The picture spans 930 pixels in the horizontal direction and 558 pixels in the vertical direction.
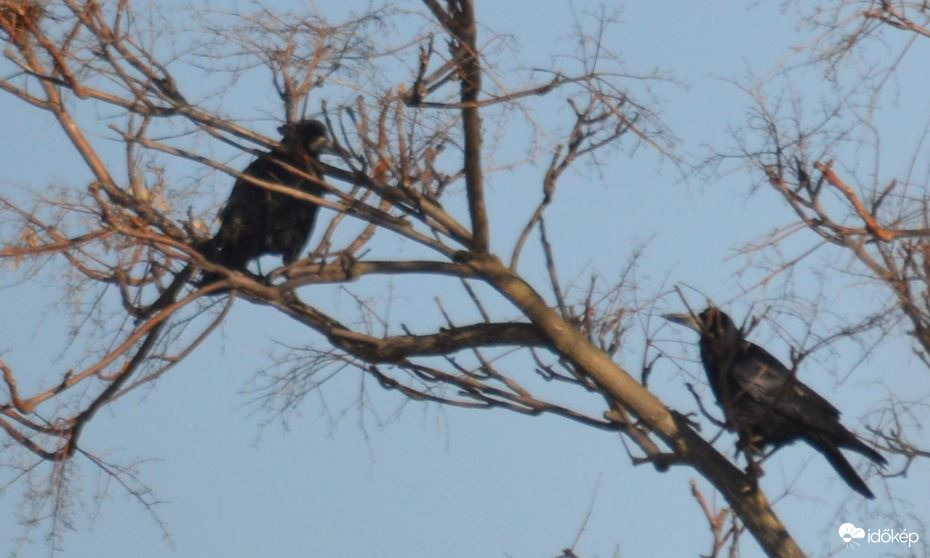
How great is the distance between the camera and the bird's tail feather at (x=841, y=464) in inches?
263

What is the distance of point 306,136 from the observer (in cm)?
666

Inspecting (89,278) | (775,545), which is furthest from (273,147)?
(775,545)

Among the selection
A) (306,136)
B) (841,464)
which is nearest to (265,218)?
(306,136)

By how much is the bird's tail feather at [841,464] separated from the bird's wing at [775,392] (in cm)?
16

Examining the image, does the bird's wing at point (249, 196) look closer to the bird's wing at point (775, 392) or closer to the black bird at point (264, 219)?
the black bird at point (264, 219)

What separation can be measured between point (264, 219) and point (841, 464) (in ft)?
12.5

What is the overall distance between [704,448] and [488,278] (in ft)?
4.52

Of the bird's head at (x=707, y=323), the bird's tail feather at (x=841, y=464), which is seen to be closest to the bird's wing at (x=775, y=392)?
the bird's tail feather at (x=841, y=464)

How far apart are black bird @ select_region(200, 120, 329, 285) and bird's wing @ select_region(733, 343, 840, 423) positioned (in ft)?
8.67

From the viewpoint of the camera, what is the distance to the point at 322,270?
6.12 m

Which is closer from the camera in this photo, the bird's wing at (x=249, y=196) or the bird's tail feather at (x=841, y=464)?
the bird's tail feather at (x=841, y=464)

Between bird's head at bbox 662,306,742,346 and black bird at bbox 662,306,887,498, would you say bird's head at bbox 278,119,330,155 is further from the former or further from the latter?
black bird at bbox 662,306,887,498

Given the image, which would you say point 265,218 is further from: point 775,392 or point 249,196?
point 775,392

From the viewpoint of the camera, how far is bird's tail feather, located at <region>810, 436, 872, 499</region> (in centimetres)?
668
